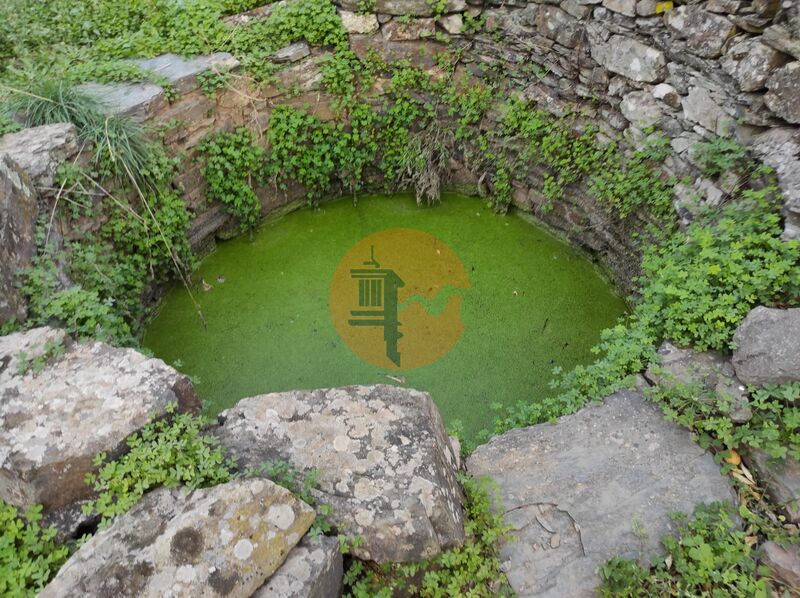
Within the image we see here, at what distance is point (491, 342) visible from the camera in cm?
349

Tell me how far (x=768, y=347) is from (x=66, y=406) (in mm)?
2773

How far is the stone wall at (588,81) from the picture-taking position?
8.50 ft

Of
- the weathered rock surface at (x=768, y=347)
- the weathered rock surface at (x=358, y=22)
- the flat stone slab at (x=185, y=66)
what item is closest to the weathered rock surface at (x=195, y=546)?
the weathered rock surface at (x=768, y=347)

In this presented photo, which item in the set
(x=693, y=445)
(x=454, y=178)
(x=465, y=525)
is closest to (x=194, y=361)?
(x=465, y=525)

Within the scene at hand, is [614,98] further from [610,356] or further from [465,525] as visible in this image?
[465,525]

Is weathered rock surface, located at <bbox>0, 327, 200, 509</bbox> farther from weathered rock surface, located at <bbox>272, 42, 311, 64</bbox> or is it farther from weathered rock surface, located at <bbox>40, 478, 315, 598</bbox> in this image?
weathered rock surface, located at <bbox>272, 42, 311, 64</bbox>

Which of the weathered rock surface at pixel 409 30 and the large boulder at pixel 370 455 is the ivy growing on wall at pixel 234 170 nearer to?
the weathered rock surface at pixel 409 30

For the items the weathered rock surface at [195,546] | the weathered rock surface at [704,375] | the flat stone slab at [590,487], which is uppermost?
the weathered rock surface at [195,546]

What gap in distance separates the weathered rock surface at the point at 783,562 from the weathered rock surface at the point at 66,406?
7.26 ft

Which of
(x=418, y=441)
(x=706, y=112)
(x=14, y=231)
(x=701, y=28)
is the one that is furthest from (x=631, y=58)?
(x=14, y=231)

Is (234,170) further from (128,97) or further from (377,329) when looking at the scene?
(377,329)

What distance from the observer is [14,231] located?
8.41ft

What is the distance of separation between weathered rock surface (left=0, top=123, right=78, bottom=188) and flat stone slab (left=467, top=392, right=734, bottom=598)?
262 cm

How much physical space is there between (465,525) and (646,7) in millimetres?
2851
